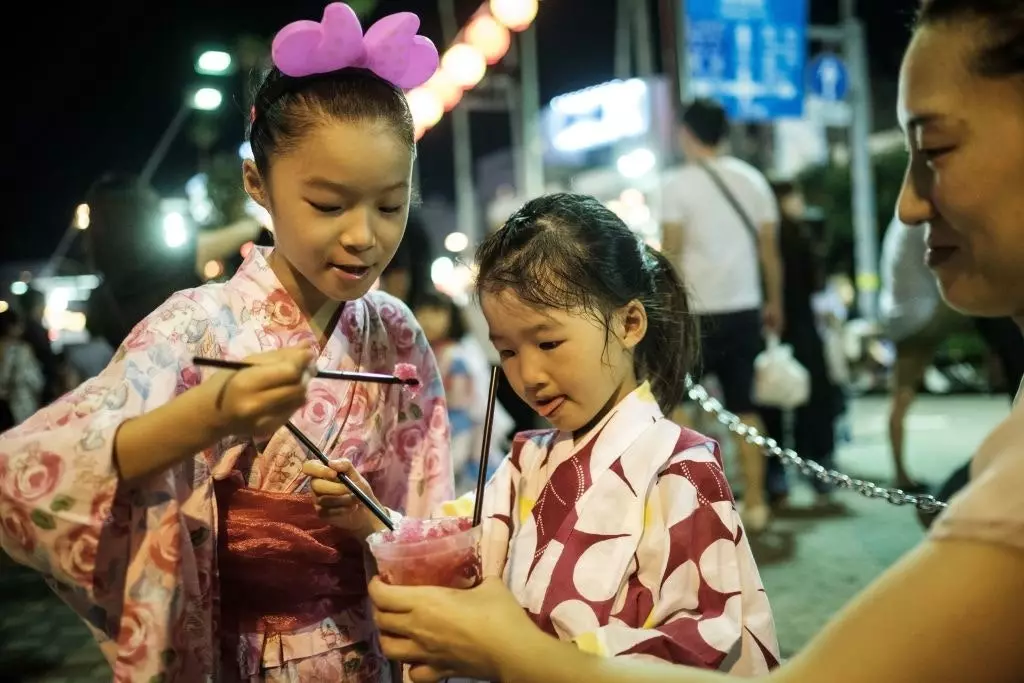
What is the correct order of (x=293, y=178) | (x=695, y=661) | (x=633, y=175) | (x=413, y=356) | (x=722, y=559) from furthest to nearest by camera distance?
(x=633, y=175)
(x=413, y=356)
(x=293, y=178)
(x=722, y=559)
(x=695, y=661)

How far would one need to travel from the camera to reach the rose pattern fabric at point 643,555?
147cm

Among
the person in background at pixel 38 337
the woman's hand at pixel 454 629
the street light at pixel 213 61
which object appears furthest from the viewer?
the street light at pixel 213 61

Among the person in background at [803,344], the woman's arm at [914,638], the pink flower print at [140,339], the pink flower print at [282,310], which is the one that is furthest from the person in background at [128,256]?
the person in background at [803,344]

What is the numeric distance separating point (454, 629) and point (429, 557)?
12 centimetres

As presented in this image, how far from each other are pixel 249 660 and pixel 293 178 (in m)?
1.00

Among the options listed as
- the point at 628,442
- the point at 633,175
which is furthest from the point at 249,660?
the point at 633,175

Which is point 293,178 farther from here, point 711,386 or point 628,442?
point 711,386

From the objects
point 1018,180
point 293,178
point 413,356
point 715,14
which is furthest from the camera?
point 715,14

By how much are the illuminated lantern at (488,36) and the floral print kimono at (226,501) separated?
1195 centimetres

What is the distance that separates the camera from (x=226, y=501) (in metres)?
1.76

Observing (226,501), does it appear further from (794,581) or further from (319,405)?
(794,581)

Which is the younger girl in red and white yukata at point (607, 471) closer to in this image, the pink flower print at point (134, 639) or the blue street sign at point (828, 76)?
the pink flower print at point (134, 639)

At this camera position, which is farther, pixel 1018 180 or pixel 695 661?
pixel 695 661

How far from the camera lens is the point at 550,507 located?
1761 millimetres
